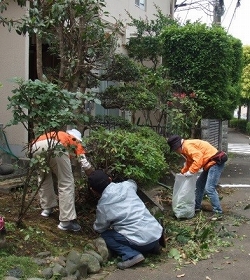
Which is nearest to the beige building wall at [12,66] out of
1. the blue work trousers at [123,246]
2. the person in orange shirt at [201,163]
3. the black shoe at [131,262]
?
the person in orange shirt at [201,163]

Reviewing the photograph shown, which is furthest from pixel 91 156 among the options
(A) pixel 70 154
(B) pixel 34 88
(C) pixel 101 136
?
(B) pixel 34 88

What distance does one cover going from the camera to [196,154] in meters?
7.26

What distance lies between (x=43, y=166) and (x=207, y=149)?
132 inches

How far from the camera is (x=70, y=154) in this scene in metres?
5.72

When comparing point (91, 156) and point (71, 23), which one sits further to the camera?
point (71, 23)

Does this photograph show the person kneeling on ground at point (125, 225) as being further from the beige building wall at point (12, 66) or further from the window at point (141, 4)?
the window at point (141, 4)

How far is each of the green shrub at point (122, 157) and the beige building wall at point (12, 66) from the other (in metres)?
2.96

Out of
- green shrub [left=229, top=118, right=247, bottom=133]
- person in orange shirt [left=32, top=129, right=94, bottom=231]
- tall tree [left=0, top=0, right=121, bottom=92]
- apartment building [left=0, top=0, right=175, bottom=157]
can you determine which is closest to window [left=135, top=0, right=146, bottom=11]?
apartment building [left=0, top=0, right=175, bottom=157]

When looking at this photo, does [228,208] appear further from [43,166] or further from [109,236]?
[43,166]

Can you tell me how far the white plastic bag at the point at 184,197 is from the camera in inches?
286

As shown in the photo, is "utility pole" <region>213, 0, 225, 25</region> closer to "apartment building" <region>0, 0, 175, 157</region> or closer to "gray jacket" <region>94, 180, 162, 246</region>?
"apartment building" <region>0, 0, 175, 157</region>

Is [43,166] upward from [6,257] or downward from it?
upward

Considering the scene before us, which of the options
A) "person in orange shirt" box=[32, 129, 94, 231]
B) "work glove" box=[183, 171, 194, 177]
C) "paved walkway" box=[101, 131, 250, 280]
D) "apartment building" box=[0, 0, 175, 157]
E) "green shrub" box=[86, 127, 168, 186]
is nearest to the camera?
"paved walkway" box=[101, 131, 250, 280]

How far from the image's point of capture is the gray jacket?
5.16 metres
